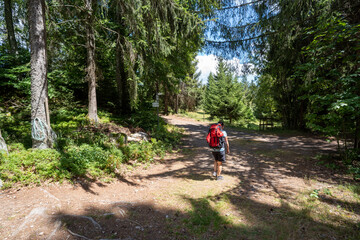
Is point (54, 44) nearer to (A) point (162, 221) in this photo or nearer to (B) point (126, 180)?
(B) point (126, 180)

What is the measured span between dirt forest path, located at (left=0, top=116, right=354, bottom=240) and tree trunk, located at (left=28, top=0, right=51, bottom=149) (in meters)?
1.84

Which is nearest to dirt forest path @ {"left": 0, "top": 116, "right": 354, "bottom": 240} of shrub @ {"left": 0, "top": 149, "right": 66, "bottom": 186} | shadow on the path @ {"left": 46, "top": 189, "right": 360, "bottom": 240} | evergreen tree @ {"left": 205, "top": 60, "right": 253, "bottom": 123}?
shadow on the path @ {"left": 46, "top": 189, "right": 360, "bottom": 240}

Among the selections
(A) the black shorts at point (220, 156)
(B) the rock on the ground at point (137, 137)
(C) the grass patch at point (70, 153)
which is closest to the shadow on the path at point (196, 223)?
(A) the black shorts at point (220, 156)

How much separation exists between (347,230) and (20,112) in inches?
492

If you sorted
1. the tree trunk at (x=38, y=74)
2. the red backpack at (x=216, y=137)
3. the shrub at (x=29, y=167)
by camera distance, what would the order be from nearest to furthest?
1. the shrub at (x=29, y=167)
2. the tree trunk at (x=38, y=74)
3. the red backpack at (x=216, y=137)

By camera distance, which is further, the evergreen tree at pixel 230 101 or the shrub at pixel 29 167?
the evergreen tree at pixel 230 101

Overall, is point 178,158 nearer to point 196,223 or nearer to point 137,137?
point 137,137

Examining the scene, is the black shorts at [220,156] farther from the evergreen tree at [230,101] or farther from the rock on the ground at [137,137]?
the evergreen tree at [230,101]

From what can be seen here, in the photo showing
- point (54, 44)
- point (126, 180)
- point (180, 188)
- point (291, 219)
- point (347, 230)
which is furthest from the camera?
point (54, 44)

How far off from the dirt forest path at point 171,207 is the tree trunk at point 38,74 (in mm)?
1839

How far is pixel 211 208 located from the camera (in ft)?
12.2

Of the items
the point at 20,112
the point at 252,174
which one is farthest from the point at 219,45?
the point at 20,112

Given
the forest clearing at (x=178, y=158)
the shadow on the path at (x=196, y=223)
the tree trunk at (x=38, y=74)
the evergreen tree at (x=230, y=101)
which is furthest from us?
the evergreen tree at (x=230, y=101)

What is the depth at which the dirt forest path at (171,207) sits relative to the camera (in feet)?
9.39
